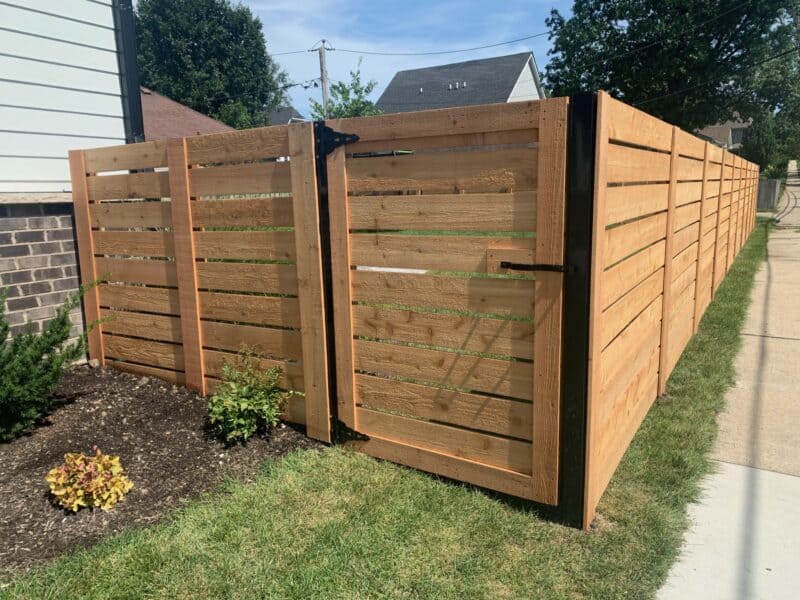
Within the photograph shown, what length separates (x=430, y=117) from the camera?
2977 millimetres

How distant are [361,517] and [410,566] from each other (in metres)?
0.44

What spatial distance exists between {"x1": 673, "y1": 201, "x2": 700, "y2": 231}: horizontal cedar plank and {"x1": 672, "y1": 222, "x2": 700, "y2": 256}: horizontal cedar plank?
55 mm

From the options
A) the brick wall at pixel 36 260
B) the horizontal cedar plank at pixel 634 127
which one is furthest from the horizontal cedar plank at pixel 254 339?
the horizontal cedar plank at pixel 634 127

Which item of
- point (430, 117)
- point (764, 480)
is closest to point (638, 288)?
point (764, 480)

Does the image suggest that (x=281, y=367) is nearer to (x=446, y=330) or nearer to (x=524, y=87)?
(x=446, y=330)

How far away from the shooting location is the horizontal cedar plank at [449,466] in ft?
10.0

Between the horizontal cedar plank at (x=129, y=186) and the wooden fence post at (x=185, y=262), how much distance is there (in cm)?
19

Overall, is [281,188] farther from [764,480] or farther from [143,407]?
[764,480]

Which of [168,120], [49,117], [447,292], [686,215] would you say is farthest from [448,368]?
[168,120]

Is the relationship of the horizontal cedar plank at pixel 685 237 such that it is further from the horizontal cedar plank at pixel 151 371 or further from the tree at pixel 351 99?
the tree at pixel 351 99

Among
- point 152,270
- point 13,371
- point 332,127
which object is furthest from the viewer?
point 152,270

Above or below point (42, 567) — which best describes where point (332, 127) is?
above

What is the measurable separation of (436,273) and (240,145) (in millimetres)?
1573

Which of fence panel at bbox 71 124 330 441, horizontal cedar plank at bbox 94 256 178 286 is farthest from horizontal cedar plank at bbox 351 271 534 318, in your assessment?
horizontal cedar plank at bbox 94 256 178 286
